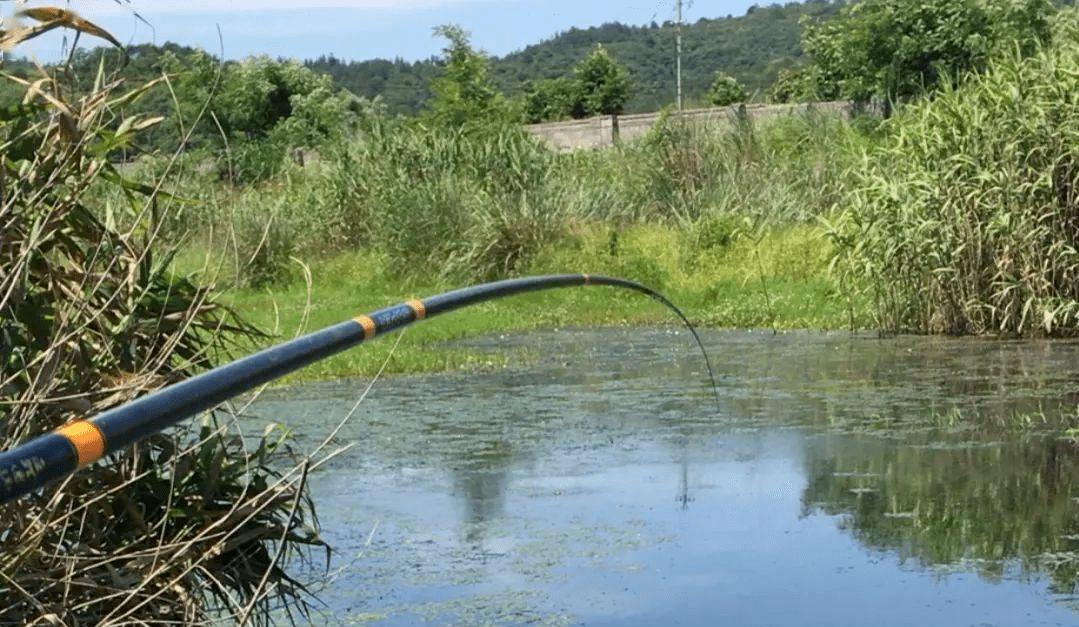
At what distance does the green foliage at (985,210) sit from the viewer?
1419 centimetres

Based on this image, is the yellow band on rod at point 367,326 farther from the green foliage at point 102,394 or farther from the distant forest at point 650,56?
the distant forest at point 650,56

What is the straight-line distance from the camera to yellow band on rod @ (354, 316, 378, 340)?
3.85 meters

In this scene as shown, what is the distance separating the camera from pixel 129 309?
17.1 feet

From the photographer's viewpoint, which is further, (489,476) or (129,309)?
(489,476)

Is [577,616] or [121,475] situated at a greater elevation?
[121,475]

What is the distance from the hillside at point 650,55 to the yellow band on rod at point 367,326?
299ft

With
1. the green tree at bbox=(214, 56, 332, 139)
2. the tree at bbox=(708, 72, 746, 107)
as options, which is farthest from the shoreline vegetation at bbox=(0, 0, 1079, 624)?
the tree at bbox=(708, 72, 746, 107)

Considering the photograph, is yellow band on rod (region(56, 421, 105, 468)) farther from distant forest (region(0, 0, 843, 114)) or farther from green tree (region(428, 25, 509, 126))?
distant forest (region(0, 0, 843, 114))

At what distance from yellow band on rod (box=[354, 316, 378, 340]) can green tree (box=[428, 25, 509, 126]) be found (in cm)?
2930

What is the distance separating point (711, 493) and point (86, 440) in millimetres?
6175

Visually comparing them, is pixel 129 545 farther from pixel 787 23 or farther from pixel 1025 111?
pixel 787 23

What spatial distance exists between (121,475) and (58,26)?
1249 mm

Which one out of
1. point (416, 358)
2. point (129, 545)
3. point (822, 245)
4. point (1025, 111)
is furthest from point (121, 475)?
point (822, 245)

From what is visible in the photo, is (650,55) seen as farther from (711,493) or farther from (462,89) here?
(711,493)
